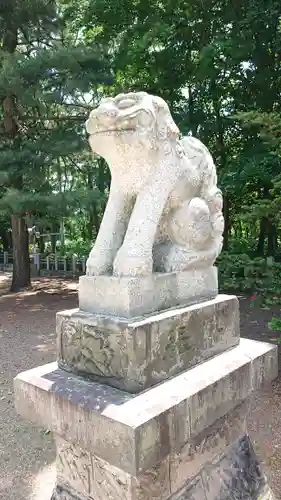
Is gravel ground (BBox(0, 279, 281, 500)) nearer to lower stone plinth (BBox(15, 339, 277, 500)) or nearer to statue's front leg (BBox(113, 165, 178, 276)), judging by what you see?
lower stone plinth (BBox(15, 339, 277, 500))

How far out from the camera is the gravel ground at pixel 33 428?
274 cm

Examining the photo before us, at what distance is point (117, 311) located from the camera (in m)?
1.63

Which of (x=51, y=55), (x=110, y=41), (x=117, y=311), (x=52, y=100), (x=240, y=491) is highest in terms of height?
(x=110, y=41)

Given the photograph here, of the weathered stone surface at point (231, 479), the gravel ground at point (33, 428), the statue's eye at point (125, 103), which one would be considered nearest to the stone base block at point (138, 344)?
the weathered stone surface at point (231, 479)

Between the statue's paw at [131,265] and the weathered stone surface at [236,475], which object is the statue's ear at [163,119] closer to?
the statue's paw at [131,265]

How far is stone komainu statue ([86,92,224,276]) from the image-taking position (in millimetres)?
1661

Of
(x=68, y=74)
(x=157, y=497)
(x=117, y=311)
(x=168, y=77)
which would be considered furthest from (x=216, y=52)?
(x=157, y=497)

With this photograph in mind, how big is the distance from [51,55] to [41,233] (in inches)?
555

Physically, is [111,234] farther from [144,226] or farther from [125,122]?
[125,122]

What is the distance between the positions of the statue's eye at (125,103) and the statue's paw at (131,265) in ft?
2.07

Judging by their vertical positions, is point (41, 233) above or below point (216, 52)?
below

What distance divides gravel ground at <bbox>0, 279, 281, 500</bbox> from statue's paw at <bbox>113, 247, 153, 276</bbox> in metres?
1.87

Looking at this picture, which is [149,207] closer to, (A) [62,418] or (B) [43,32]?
(A) [62,418]

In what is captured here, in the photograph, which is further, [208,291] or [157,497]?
[208,291]
